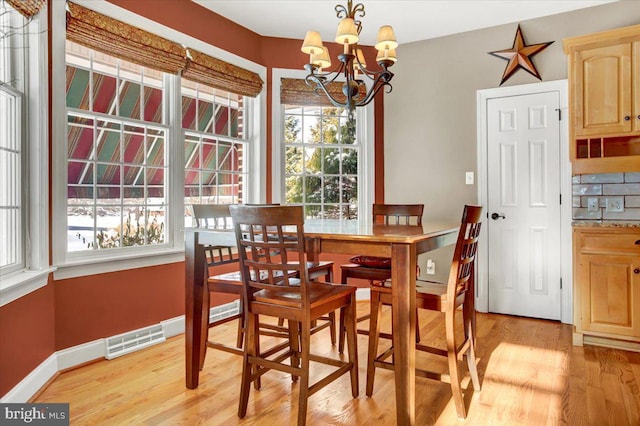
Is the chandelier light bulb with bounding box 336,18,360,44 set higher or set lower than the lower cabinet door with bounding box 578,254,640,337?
higher

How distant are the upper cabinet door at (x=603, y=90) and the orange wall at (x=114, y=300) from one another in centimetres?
261

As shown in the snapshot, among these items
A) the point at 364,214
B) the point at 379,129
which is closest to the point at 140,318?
the point at 364,214

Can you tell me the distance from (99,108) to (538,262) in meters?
3.71

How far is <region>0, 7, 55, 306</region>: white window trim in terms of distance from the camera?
235cm

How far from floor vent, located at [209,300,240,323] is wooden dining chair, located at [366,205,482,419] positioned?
1.79m

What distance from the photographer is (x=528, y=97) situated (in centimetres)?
378

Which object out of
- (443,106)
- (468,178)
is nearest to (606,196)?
(468,178)

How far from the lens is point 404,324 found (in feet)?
6.12

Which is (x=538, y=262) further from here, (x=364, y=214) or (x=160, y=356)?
(x=160, y=356)

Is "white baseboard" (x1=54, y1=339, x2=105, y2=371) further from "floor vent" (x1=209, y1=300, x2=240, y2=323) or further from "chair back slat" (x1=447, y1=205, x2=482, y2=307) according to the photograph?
"chair back slat" (x1=447, y1=205, x2=482, y2=307)

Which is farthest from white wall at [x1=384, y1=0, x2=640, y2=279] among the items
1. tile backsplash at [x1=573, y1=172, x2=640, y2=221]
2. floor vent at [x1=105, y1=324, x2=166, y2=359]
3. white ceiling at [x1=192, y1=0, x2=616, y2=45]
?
floor vent at [x1=105, y1=324, x2=166, y2=359]

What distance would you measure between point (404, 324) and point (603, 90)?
247 cm

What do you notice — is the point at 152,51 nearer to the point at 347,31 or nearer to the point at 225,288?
the point at 347,31

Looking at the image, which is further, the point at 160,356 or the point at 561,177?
the point at 561,177
